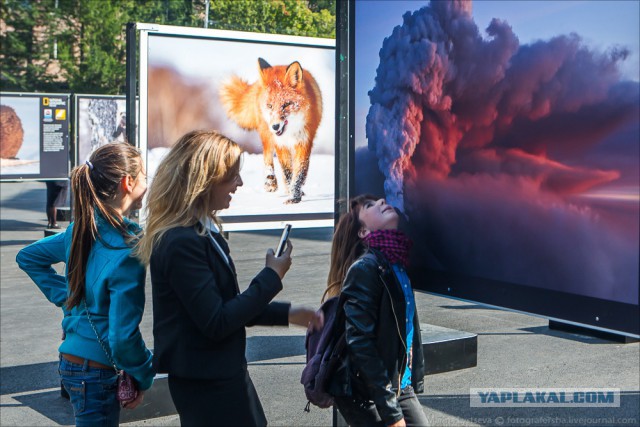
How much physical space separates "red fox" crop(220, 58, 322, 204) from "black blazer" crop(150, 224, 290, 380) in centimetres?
496

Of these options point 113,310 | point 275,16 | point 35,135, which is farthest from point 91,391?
point 275,16

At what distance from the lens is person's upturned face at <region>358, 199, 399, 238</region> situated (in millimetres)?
3865

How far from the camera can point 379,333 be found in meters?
3.72

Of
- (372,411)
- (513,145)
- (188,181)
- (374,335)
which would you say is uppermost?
(513,145)

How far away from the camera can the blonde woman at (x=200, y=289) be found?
9.76 ft

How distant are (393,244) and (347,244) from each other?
1.20ft

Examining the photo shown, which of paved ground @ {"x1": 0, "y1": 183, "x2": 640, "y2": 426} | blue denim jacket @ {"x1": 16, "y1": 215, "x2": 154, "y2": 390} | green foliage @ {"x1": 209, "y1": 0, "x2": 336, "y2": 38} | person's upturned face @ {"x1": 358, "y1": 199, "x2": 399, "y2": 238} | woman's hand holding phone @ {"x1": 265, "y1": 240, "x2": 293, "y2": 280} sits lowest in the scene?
paved ground @ {"x1": 0, "y1": 183, "x2": 640, "y2": 426}

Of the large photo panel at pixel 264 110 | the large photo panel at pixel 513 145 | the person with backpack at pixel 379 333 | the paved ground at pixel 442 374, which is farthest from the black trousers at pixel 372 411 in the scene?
the large photo panel at pixel 264 110

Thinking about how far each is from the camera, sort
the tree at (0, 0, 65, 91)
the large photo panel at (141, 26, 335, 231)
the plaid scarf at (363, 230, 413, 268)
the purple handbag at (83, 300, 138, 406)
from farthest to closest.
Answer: the tree at (0, 0, 65, 91)
the large photo panel at (141, 26, 335, 231)
the plaid scarf at (363, 230, 413, 268)
the purple handbag at (83, 300, 138, 406)

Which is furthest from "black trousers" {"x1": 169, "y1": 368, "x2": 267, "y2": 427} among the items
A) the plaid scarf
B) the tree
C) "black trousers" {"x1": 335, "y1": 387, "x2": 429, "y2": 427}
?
the tree

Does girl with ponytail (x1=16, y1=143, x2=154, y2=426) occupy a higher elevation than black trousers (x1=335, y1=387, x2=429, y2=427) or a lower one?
higher

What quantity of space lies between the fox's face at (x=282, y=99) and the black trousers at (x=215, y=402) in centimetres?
509

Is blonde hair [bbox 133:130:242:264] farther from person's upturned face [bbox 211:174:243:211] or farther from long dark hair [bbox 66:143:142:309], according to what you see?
long dark hair [bbox 66:143:142:309]

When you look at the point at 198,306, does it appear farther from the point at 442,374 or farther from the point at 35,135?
the point at 35,135
